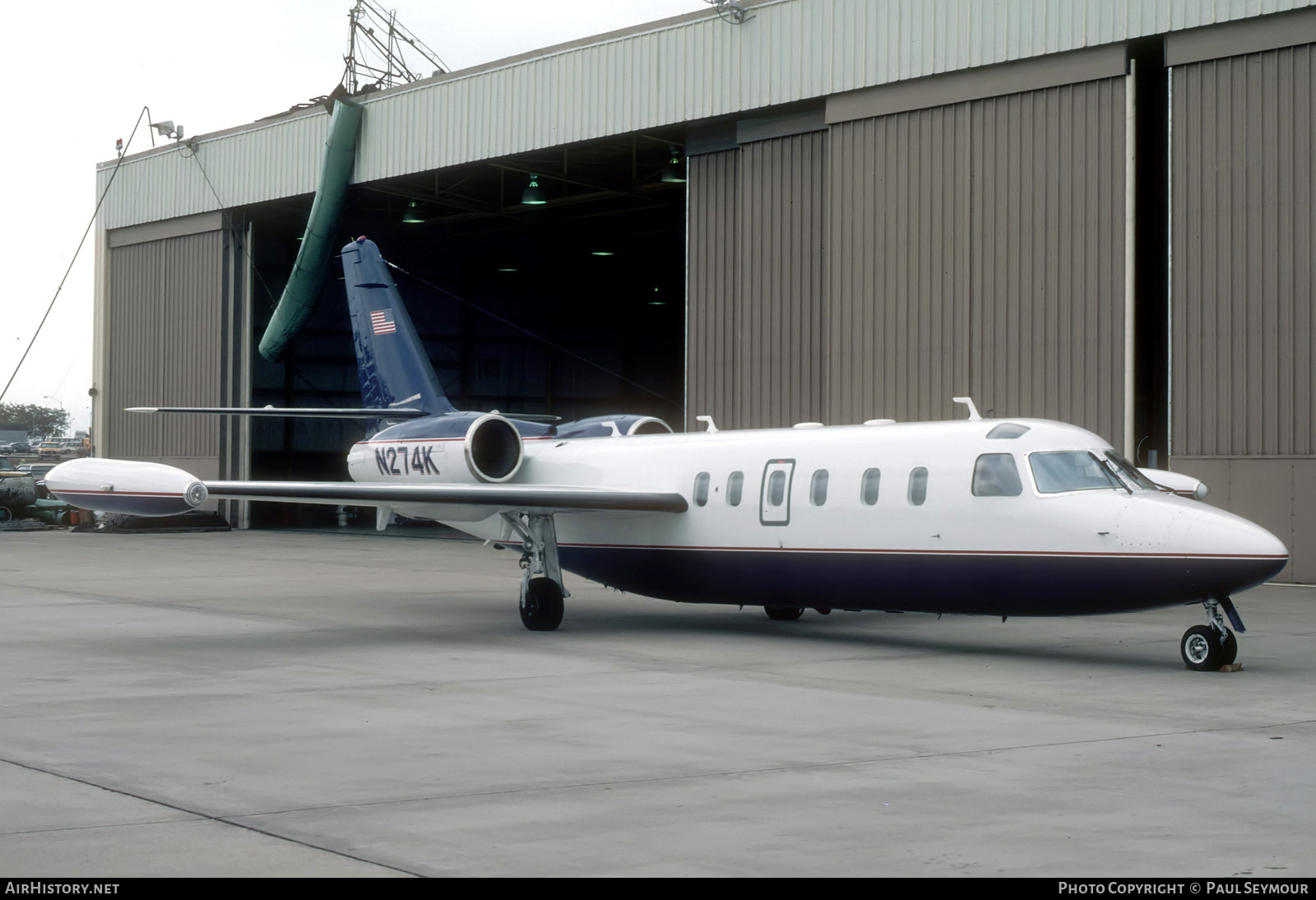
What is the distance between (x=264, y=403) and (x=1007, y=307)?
86.4 ft

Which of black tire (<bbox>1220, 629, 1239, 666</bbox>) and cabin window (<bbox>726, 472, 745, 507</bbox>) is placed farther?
cabin window (<bbox>726, 472, 745, 507</bbox>)

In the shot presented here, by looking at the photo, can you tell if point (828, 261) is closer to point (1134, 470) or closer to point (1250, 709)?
point (1134, 470)

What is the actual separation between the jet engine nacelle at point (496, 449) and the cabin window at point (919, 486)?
19.8 ft

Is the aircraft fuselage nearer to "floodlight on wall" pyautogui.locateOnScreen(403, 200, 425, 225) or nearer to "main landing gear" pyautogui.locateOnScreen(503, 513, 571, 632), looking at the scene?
"main landing gear" pyautogui.locateOnScreen(503, 513, 571, 632)

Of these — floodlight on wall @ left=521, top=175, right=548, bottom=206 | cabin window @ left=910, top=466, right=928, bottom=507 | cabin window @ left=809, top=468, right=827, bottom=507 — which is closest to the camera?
cabin window @ left=910, top=466, right=928, bottom=507

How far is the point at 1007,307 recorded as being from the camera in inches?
954

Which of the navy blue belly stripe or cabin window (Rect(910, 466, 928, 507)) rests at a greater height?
cabin window (Rect(910, 466, 928, 507))

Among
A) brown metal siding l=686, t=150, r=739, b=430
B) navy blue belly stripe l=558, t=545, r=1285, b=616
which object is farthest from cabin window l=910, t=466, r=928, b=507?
brown metal siding l=686, t=150, r=739, b=430

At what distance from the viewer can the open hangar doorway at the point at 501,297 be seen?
129ft

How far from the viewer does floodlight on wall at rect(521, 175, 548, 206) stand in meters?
36.5

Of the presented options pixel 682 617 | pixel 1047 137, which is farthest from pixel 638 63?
pixel 682 617

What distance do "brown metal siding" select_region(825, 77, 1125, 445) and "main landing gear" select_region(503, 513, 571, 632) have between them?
10.3 meters

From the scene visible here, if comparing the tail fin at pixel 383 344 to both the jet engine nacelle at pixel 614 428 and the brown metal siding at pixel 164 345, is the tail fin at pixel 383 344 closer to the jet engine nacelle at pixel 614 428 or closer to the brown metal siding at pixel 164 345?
the jet engine nacelle at pixel 614 428
